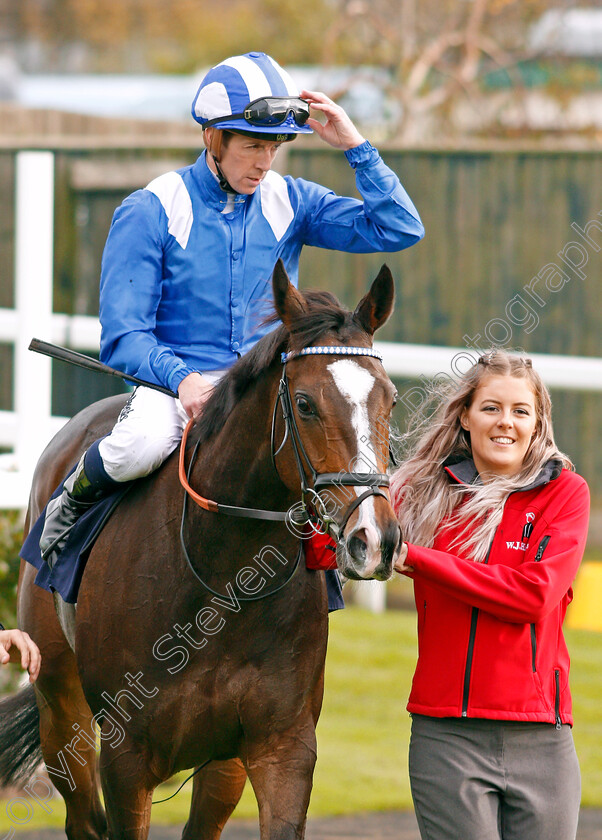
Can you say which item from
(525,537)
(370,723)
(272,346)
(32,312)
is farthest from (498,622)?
(370,723)

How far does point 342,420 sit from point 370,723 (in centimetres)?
416

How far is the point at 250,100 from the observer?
3.21 metres

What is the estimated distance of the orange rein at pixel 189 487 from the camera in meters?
3.02

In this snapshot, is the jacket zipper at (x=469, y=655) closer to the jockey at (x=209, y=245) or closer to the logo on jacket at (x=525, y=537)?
the logo on jacket at (x=525, y=537)

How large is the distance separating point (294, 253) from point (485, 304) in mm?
5546

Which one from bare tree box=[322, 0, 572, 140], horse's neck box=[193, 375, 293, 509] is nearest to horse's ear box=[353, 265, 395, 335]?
horse's neck box=[193, 375, 293, 509]

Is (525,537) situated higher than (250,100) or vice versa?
(250,100)

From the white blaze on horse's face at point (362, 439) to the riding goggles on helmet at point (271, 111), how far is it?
0.86 meters

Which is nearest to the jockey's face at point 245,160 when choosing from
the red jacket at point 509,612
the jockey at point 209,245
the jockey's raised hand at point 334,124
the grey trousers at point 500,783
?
the jockey at point 209,245

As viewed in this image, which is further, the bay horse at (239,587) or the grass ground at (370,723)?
the grass ground at (370,723)

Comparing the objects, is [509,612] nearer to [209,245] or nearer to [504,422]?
[504,422]

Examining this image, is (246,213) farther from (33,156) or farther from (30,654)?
(33,156)

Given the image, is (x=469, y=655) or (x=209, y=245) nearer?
(x=469, y=655)

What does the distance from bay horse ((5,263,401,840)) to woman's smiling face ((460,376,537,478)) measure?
0.44m
